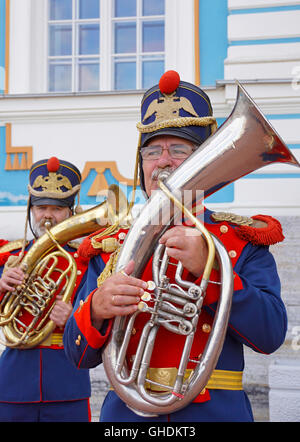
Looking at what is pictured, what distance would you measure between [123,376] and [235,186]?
13.6 feet

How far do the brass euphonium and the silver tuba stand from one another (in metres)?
1.37

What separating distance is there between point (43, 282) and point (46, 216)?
1.55 feet

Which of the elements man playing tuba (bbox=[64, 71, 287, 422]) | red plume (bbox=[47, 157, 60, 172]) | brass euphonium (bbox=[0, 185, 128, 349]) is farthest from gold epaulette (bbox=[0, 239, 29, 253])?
man playing tuba (bbox=[64, 71, 287, 422])

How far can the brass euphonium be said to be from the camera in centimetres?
313

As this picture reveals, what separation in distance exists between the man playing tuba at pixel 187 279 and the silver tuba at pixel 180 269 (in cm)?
4

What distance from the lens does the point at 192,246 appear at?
1.61 metres

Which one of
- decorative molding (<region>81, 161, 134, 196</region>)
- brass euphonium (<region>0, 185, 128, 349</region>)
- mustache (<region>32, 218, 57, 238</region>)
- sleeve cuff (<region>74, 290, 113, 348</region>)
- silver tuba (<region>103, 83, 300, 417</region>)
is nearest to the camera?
silver tuba (<region>103, 83, 300, 417</region>)

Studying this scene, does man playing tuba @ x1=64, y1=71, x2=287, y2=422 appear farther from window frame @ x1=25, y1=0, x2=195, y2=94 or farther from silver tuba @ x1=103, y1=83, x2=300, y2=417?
window frame @ x1=25, y1=0, x2=195, y2=94

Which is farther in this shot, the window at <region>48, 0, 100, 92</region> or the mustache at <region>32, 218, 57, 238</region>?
the window at <region>48, 0, 100, 92</region>

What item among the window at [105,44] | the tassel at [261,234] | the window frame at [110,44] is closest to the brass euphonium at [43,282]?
the tassel at [261,234]

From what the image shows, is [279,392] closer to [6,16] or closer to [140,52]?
[140,52]

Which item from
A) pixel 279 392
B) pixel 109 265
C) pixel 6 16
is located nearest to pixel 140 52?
pixel 6 16

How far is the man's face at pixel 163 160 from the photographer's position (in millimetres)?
1884
